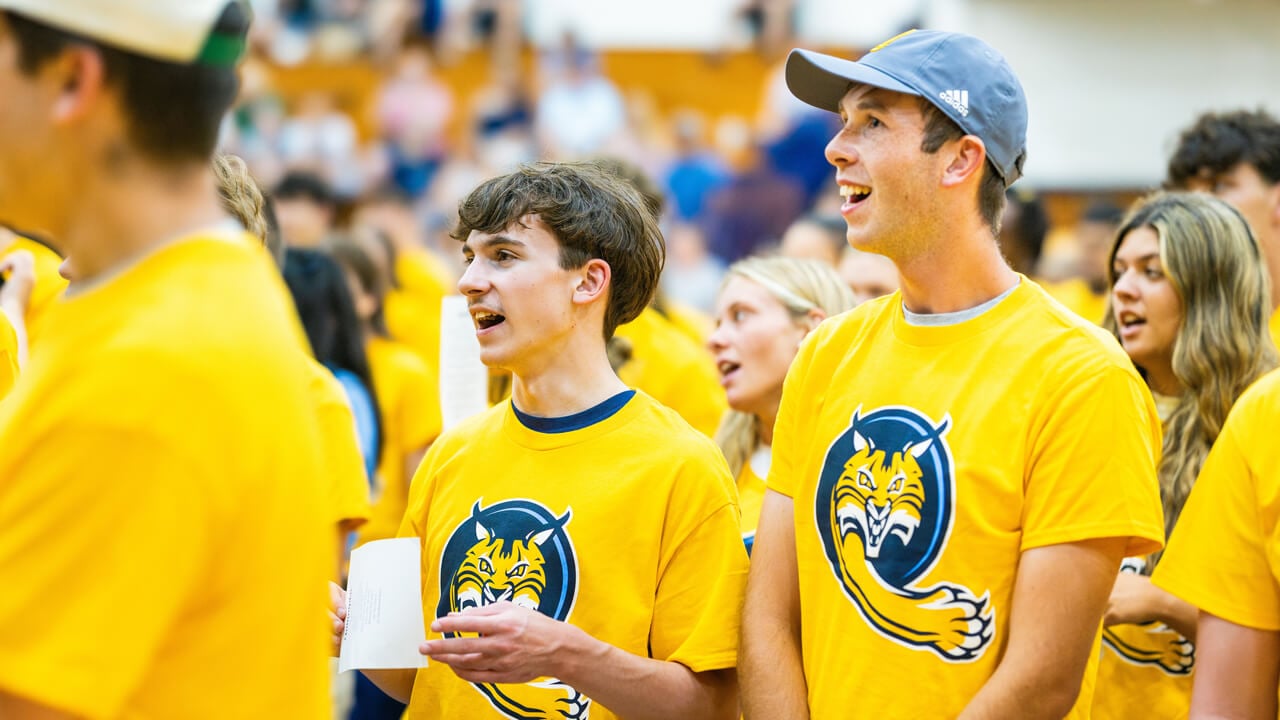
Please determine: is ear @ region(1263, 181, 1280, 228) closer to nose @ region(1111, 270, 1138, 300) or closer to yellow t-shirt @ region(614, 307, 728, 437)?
nose @ region(1111, 270, 1138, 300)

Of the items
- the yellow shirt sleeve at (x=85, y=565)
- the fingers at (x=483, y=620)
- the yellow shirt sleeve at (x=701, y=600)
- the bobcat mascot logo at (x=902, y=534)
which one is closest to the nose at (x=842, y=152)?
the bobcat mascot logo at (x=902, y=534)

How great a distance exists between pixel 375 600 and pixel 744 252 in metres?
8.29

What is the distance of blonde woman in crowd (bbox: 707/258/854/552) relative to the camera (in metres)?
3.71

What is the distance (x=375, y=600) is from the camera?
102 inches

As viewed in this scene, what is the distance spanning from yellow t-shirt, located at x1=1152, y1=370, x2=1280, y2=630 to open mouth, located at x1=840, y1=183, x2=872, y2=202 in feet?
2.50

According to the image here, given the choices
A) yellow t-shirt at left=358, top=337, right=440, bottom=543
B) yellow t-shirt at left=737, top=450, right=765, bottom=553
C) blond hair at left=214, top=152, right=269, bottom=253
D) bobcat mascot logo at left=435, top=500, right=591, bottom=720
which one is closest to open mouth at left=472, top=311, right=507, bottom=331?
bobcat mascot logo at left=435, top=500, right=591, bottom=720

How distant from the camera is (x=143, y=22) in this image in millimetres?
1470

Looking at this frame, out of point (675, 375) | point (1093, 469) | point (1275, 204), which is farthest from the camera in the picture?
point (675, 375)

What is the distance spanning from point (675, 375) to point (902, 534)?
98.4 inches

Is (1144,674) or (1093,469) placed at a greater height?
(1093,469)

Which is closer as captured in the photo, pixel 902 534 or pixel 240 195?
pixel 902 534

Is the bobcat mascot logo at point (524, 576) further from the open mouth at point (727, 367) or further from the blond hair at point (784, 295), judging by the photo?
the open mouth at point (727, 367)

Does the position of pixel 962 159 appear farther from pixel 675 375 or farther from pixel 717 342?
pixel 675 375

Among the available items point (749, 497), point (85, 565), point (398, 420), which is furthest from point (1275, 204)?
point (85, 565)
